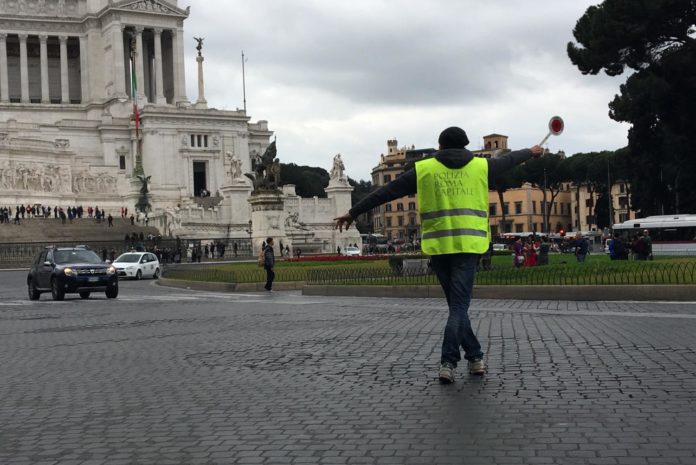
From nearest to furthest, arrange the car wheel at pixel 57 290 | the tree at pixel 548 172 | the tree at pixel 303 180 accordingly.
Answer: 1. the car wheel at pixel 57 290
2. the tree at pixel 548 172
3. the tree at pixel 303 180

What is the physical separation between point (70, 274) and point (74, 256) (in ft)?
4.14

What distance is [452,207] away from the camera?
29.4 ft

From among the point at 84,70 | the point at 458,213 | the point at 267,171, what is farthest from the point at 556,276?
the point at 84,70

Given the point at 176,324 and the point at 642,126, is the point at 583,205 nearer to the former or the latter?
the point at 642,126

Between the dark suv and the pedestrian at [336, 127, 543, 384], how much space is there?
19.7 metres

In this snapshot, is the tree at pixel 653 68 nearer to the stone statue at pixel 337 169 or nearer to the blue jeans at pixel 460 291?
the stone statue at pixel 337 169

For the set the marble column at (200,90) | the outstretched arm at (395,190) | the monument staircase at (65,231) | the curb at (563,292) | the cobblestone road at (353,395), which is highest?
the marble column at (200,90)

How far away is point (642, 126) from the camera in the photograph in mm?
54375

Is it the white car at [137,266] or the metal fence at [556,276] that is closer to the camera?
the metal fence at [556,276]

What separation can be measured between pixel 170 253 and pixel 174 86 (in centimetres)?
5292

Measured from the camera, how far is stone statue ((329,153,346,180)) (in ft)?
273

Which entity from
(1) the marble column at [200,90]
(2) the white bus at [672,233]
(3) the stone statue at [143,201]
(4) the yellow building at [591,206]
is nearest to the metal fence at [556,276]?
(2) the white bus at [672,233]

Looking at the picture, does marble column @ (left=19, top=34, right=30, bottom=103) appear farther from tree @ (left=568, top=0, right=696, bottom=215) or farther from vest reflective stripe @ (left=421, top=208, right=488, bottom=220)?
vest reflective stripe @ (left=421, top=208, right=488, bottom=220)

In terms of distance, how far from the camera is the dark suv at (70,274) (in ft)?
90.0
